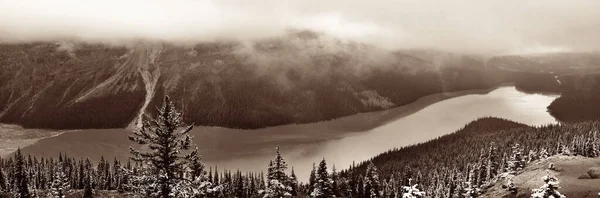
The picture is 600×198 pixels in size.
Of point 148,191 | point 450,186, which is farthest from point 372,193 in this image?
point 148,191

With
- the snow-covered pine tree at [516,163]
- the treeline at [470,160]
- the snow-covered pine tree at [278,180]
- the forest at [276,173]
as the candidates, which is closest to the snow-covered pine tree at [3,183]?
the forest at [276,173]

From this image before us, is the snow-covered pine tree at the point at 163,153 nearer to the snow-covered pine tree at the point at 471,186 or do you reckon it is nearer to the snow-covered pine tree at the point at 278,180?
the snow-covered pine tree at the point at 278,180

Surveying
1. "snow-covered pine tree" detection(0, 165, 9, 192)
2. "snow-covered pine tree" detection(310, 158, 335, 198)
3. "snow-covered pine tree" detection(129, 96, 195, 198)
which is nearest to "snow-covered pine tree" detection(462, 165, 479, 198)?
"snow-covered pine tree" detection(310, 158, 335, 198)

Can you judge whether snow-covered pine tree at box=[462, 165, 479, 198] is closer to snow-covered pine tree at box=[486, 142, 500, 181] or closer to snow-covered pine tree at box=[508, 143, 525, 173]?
snow-covered pine tree at box=[486, 142, 500, 181]

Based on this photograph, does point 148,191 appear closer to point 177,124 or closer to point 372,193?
point 177,124

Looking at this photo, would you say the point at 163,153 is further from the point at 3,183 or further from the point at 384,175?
the point at 384,175

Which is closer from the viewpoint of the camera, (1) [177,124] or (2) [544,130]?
(1) [177,124]
